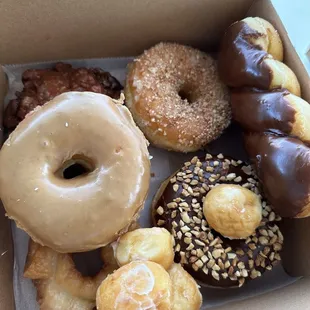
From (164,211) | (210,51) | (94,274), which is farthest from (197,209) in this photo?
(210,51)

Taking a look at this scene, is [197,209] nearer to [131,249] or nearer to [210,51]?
[131,249]

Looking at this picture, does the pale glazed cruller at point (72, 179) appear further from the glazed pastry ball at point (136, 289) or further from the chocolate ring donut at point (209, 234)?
the chocolate ring donut at point (209, 234)

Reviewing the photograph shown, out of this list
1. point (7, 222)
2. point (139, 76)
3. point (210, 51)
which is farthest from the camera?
point (210, 51)

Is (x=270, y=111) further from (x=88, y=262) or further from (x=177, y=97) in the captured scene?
(x=88, y=262)

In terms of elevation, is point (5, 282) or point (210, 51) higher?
point (210, 51)

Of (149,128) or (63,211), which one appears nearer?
(63,211)

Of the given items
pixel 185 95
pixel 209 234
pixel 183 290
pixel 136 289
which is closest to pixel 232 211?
pixel 209 234

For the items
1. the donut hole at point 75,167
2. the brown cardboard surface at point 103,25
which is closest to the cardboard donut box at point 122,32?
the brown cardboard surface at point 103,25
